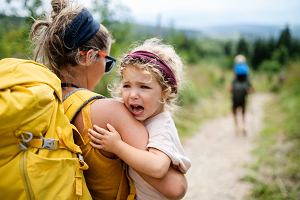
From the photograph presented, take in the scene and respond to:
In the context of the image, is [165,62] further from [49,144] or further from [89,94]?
[49,144]

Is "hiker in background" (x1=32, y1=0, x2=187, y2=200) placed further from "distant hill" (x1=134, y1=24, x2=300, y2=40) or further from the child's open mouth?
"distant hill" (x1=134, y1=24, x2=300, y2=40)

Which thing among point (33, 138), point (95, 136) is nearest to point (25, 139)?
point (33, 138)

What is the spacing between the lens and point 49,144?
148 cm

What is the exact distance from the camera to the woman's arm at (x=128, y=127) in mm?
1668

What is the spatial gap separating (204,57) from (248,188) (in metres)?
24.4

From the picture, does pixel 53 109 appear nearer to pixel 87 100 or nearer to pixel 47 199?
pixel 87 100

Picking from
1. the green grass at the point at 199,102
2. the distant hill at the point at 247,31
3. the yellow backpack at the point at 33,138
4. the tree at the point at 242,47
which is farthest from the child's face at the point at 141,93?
the tree at the point at 242,47

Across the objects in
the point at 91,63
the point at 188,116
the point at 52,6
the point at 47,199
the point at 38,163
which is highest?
the point at 52,6

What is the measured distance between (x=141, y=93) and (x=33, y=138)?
0.57m

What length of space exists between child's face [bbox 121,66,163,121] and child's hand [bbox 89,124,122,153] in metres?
0.17

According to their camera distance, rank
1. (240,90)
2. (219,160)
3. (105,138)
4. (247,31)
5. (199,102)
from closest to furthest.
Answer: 1. (105,138)
2. (219,160)
3. (240,90)
4. (199,102)
5. (247,31)

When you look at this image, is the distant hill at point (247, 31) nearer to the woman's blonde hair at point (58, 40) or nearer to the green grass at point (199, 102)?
the green grass at point (199, 102)

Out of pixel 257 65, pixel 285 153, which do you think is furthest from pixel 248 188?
pixel 257 65

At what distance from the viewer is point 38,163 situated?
4.71 ft
